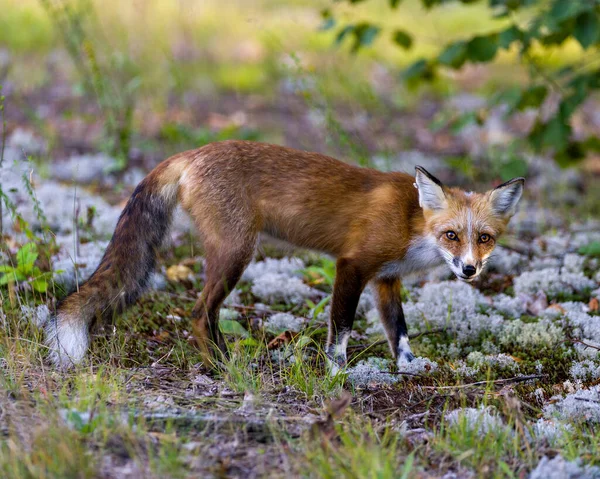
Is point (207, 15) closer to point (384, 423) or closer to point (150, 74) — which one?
point (150, 74)

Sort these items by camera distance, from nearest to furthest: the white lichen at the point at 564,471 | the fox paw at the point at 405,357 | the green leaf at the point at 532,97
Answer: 1. the white lichen at the point at 564,471
2. the fox paw at the point at 405,357
3. the green leaf at the point at 532,97

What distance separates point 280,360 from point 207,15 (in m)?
13.1

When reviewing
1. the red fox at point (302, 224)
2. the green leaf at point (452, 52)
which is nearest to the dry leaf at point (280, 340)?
the red fox at point (302, 224)

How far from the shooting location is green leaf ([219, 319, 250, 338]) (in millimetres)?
4801

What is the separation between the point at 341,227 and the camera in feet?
15.7

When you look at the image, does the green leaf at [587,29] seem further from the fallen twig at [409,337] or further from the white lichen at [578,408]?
the white lichen at [578,408]

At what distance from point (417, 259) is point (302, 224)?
2.64 ft

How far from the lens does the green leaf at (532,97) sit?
23.4 ft

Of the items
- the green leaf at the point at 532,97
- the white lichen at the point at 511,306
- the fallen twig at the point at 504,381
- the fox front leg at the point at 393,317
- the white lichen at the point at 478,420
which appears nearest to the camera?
the white lichen at the point at 478,420

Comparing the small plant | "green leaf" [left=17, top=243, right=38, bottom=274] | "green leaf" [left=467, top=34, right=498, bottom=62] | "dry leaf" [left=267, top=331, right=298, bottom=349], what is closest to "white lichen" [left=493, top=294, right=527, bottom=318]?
"dry leaf" [left=267, top=331, right=298, bottom=349]

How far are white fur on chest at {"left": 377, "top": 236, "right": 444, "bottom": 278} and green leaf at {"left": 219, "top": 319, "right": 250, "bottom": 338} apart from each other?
0.99 meters

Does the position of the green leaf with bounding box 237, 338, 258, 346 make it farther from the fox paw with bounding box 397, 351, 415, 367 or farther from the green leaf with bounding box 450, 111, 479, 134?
the green leaf with bounding box 450, 111, 479, 134

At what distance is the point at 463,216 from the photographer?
14.8ft

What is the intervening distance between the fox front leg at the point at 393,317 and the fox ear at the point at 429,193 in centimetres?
65
